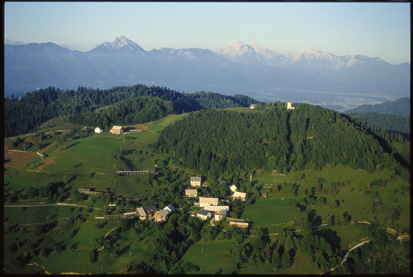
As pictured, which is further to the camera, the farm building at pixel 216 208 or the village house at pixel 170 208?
the farm building at pixel 216 208

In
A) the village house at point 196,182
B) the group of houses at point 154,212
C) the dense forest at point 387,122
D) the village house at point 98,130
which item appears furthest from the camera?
the dense forest at point 387,122

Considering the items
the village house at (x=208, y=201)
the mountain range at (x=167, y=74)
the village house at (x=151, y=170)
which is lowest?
the village house at (x=208, y=201)

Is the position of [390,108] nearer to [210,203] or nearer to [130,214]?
[210,203]

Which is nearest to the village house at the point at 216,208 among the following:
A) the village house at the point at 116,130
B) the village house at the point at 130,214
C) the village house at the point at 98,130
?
the village house at the point at 130,214

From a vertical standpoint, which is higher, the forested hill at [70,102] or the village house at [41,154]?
the forested hill at [70,102]

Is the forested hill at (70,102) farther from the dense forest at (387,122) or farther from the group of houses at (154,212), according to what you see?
the group of houses at (154,212)

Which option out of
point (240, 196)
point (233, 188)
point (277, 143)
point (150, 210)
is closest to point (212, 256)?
point (150, 210)

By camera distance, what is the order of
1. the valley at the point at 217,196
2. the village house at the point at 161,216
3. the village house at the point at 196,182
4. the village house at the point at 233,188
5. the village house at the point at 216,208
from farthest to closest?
the village house at the point at 196,182 < the village house at the point at 233,188 < the village house at the point at 216,208 < the village house at the point at 161,216 < the valley at the point at 217,196
